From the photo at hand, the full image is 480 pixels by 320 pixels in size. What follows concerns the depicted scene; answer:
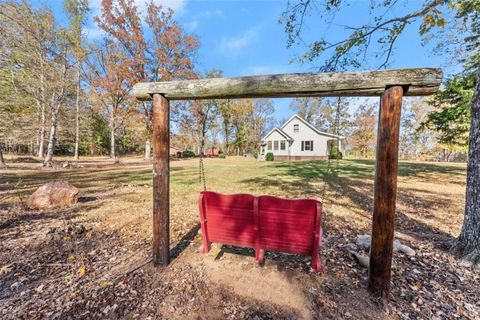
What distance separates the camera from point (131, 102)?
20.3 m

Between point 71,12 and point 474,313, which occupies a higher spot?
point 71,12

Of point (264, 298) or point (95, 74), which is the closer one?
point (264, 298)

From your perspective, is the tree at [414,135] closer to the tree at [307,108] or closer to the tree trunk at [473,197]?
the tree at [307,108]

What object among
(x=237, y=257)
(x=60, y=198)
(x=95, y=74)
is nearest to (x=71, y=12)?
(x=95, y=74)

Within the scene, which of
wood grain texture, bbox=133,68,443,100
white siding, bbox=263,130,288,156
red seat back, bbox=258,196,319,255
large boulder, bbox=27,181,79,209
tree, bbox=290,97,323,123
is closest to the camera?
wood grain texture, bbox=133,68,443,100

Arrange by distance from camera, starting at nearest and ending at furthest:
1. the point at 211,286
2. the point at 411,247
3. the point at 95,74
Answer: the point at 211,286 < the point at 411,247 < the point at 95,74

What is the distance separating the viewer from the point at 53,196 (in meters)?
5.82

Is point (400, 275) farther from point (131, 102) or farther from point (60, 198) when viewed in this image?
point (131, 102)

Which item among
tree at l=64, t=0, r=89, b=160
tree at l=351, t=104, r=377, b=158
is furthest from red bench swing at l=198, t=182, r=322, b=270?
tree at l=351, t=104, r=377, b=158

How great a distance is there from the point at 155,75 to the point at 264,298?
2231 cm

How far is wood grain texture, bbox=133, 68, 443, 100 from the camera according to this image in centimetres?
217

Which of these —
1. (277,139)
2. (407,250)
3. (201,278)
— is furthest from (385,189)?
(277,139)

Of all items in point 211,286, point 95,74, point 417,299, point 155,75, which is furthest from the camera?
point 155,75

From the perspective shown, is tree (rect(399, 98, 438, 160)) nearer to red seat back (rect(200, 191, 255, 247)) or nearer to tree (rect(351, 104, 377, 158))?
tree (rect(351, 104, 377, 158))
